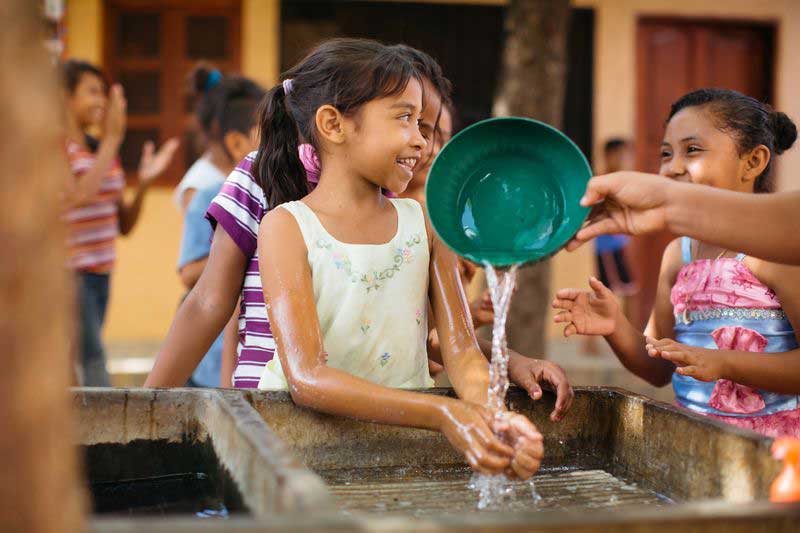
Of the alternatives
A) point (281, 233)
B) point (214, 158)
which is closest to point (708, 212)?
point (281, 233)

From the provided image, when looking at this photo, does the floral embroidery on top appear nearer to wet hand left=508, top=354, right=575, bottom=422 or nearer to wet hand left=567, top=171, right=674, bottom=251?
wet hand left=508, top=354, right=575, bottom=422

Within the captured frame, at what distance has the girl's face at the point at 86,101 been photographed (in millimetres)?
4992

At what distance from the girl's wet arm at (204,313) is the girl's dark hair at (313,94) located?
17cm

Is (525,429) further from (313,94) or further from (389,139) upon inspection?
(313,94)

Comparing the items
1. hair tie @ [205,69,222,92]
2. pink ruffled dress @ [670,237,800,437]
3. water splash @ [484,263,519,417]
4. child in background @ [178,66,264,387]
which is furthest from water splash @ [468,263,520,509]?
hair tie @ [205,69,222,92]

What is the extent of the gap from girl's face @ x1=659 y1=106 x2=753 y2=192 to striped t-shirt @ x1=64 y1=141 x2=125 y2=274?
3.03m

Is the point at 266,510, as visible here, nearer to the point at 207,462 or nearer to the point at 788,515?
the point at 207,462

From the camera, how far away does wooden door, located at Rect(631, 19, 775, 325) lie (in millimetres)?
8008

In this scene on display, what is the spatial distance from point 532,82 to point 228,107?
159 centimetres

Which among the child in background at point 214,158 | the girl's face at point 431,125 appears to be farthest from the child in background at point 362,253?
the child in background at point 214,158

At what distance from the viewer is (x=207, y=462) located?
5.76ft

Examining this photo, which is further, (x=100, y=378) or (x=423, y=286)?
(x=100, y=378)

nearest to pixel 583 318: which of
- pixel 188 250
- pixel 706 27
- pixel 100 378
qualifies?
pixel 188 250

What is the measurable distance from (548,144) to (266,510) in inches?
38.5
